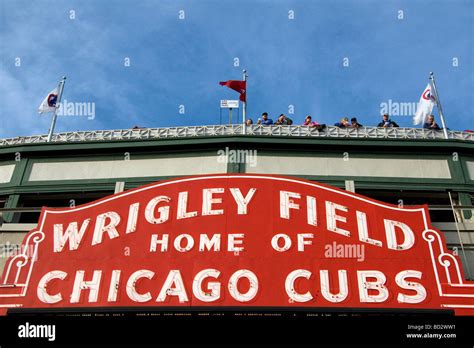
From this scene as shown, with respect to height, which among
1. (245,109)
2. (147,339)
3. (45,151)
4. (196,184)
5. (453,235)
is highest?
(245,109)

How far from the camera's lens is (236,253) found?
11266 mm

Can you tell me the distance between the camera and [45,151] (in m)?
16.0

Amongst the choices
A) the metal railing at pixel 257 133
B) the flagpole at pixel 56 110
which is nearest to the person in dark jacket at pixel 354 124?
the metal railing at pixel 257 133

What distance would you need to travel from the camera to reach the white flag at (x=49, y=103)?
19125 mm

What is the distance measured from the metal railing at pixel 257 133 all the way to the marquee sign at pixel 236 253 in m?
3.84

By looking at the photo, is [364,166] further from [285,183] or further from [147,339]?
[147,339]

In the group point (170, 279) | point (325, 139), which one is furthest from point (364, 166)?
point (170, 279)

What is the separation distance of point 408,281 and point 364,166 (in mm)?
5062

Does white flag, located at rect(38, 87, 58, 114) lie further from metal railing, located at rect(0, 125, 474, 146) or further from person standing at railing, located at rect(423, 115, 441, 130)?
person standing at railing, located at rect(423, 115, 441, 130)

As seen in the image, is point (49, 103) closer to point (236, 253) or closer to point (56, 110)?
point (56, 110)

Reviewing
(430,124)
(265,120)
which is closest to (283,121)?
(265,120)

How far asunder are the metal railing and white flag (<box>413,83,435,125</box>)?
1.90 meters

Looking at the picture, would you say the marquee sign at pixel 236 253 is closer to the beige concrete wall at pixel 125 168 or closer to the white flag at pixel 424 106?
the beige concrete wall at pixel 125 168

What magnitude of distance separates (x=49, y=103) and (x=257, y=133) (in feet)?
28.6
